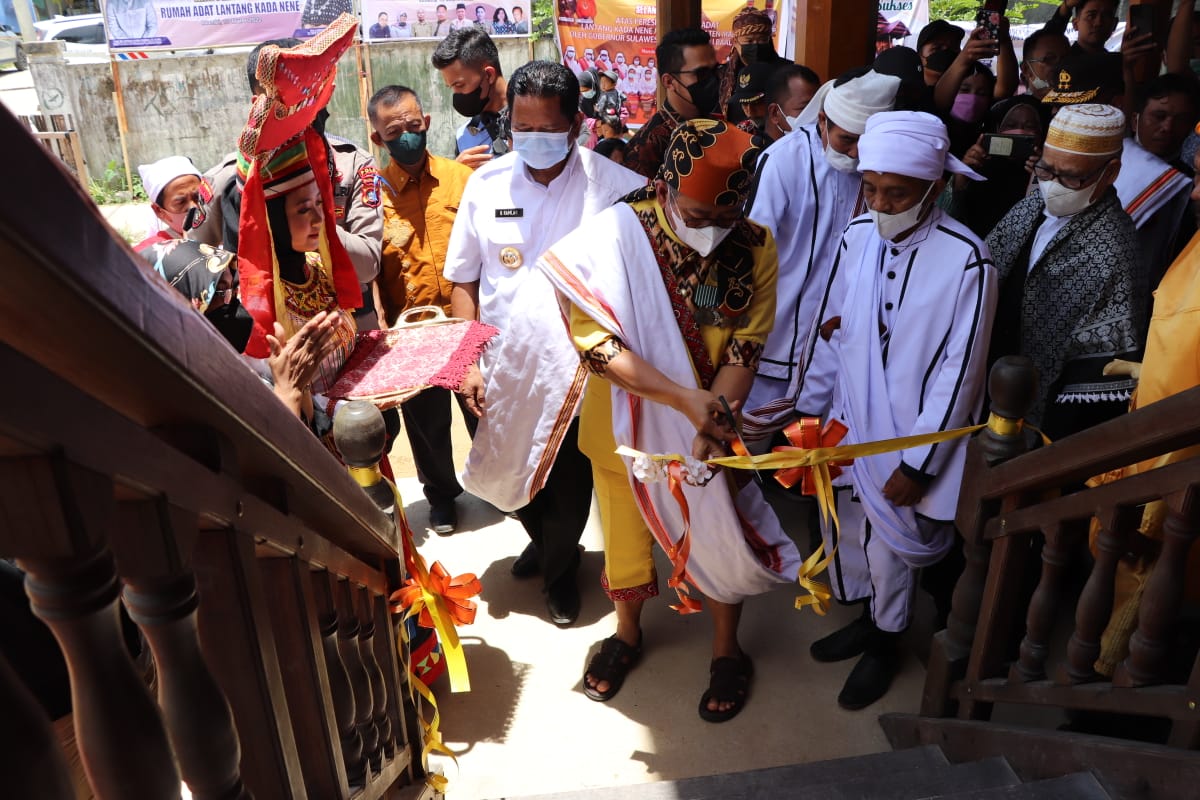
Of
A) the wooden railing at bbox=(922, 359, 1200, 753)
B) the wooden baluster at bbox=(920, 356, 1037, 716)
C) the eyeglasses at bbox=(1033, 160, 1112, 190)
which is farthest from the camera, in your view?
the eyeglasses at bbox=(1033, 160, 1112, 190)

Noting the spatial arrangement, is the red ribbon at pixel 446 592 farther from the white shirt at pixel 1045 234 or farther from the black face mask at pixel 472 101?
the black face mask at pixel 472 101

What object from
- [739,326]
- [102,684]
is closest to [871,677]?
[739,326]

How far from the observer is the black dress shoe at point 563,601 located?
355cm

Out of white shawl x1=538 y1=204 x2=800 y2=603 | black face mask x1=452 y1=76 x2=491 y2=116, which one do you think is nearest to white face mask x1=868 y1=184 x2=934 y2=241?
white shawl x1=538 y1=204 x2=800 y2=603

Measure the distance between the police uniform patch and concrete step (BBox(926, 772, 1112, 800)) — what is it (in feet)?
9.40

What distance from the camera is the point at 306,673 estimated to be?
1398 millimetres

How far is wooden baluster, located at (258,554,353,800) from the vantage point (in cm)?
132

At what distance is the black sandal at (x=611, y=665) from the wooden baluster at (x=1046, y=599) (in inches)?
54.1

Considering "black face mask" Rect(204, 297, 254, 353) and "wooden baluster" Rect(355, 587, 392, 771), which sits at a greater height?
"black face mask" Rect(204, 297, 254, 353)

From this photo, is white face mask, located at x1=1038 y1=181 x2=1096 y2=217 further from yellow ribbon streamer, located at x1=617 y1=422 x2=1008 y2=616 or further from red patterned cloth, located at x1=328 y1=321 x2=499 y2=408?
red patterned cloth, located at x1=328 y1=321 x2=499 y2=408

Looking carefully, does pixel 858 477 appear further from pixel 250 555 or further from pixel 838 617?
pixel 250 555

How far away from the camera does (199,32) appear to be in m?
12.7

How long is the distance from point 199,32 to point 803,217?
11911mm

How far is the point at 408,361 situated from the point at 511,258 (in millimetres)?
900
